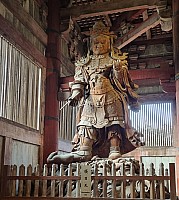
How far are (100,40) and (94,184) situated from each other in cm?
220

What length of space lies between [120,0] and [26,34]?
1.82 meters

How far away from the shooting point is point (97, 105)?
488 centimetres

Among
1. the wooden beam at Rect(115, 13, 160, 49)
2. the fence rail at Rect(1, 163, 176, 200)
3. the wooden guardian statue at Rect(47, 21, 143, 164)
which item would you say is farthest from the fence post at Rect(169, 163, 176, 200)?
the wooden beam at Rect(115, 13, 160, 49)

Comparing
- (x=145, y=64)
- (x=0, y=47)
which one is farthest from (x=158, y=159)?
(x=0, y=47)

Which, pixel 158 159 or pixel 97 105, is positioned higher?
pixel 97 105

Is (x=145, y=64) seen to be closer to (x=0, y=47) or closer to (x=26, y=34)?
(x=26, y=34)

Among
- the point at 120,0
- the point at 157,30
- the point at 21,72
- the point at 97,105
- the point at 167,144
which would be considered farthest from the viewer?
the point at 167,144

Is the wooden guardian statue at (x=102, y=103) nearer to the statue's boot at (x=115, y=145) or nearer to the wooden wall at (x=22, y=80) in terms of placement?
the statue's boot at (x=115, y=145)

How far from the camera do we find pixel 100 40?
5.14 metres

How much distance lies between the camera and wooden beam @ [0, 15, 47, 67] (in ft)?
16.9

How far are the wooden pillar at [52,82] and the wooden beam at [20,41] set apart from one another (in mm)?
197

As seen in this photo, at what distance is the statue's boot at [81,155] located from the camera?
460cm

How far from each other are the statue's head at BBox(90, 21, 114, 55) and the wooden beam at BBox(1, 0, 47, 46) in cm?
135

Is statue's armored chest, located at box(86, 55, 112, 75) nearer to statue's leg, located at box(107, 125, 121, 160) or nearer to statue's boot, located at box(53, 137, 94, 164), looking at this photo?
statue's leg, located at box(107, 125, 121, 160)
